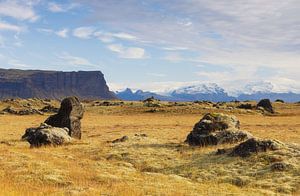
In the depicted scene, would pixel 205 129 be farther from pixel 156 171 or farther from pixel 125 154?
pixel 156 171

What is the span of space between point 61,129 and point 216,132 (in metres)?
18.3

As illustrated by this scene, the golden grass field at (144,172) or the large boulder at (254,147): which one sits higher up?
the large boulder at (254,147)

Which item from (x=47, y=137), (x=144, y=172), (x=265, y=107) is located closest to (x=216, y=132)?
(x=144, y=172)

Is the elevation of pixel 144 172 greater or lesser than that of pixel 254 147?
lesser

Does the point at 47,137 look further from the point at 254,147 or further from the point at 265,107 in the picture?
the point at 265,107

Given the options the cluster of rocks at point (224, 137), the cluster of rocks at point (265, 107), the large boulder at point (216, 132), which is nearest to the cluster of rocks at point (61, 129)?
the large boulder at point (216, 132)

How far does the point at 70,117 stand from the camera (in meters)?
57.2

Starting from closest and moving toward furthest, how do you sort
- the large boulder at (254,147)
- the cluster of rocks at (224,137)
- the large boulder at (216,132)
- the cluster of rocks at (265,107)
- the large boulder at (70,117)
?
the large boulder at (254,147) < the cluster of rocks at (224,137) < the large boulder at (216,132) < the large boulder at (70,117) < the cluster of rocks at (265,107)

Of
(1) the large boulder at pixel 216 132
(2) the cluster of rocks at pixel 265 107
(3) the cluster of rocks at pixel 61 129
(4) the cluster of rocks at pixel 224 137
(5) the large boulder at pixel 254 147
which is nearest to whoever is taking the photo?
(5) the large boulder at pixel 254 147

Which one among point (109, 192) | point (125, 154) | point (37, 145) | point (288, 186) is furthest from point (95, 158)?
point (288, 186)

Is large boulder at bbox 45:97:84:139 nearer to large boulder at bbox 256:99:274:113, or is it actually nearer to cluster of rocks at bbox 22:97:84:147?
cluster of rocks at bbox 22:97:84:147

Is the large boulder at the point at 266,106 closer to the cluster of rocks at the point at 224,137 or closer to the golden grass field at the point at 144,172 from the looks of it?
Result: the cluster of rocks at the point at 224,137

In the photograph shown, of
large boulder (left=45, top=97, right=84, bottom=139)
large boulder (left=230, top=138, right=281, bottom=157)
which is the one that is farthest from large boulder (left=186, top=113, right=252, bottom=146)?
large boulder (left=45, top=97, right=84, bottom=139)

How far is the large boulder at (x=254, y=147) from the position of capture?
3506 cm
